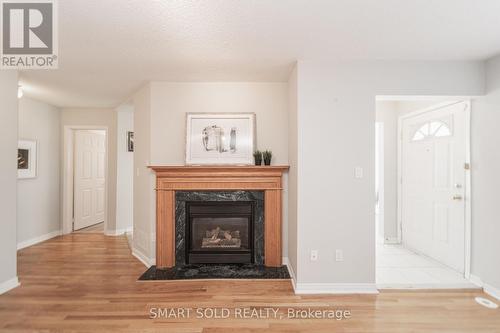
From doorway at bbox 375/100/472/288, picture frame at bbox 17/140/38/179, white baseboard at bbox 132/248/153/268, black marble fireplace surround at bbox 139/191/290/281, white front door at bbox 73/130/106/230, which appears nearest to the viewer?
doorway at bbox 375/100/472/288

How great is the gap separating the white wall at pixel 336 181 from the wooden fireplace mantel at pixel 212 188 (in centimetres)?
65

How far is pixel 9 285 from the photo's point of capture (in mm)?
2900

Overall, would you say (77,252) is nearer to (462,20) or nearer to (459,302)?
(459,302)

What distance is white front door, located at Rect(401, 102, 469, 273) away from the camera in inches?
131

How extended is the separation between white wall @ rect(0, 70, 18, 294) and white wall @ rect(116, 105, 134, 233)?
2158 mm

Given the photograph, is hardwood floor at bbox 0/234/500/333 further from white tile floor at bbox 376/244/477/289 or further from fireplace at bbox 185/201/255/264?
fireplace at bbox 185/201/255/264

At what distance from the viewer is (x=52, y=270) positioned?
345 cm

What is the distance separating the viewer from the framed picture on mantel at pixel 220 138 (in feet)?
11.8

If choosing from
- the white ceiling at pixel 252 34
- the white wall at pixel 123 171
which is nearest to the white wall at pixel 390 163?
A: the white ceiling at pixel 252 34

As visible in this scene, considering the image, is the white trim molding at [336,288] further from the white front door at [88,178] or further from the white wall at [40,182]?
the white front door at [88,178]

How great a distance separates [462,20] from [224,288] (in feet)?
10.5

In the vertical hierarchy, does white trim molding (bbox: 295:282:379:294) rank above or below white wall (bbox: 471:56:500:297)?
below

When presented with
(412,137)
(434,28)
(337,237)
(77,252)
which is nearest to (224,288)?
(337,237)

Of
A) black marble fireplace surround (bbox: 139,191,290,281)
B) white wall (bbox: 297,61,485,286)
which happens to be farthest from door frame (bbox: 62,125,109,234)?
white wall (bbox: 297,61,485,286)
